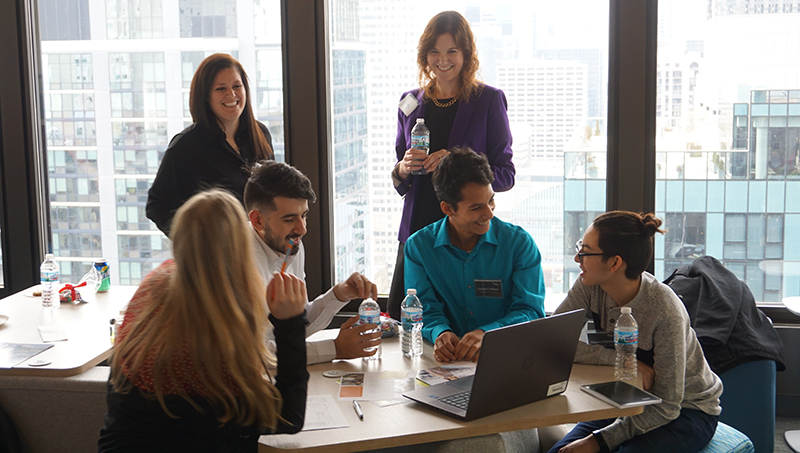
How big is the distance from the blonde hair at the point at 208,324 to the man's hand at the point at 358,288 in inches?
29.5

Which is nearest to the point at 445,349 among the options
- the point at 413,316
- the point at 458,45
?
the point at 413,316

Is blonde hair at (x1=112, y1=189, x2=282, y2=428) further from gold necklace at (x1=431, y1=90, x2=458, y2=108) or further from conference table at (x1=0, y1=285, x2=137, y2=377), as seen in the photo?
gold necklace at (x1=431, y1=90, x2=458, y2=108)

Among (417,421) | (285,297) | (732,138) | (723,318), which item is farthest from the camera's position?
(732,138)

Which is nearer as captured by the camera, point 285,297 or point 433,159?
point 285,297

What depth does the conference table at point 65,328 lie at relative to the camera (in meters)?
2.42

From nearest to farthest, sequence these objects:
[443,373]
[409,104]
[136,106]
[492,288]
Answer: [443,373]
[492,288]
[409,104]
[136,106]

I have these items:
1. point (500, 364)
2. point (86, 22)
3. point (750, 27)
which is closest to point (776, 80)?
point (750, 27)

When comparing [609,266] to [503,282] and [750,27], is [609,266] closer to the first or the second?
[503,282]

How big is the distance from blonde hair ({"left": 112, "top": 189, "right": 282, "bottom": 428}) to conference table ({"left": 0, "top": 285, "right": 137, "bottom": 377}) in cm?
94

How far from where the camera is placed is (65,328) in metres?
2.87

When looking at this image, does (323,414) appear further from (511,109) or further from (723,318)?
(511,109)

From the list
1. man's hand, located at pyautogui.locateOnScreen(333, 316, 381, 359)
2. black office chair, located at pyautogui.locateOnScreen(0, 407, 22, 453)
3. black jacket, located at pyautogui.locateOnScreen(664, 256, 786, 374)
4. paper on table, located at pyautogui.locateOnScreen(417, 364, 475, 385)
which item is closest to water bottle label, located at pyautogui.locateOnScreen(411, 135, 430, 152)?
man's hand, located at pyautogui.locateOnScreen(333, 316, 381, 359)

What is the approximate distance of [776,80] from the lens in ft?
12.3

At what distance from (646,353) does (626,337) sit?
0.50ft
